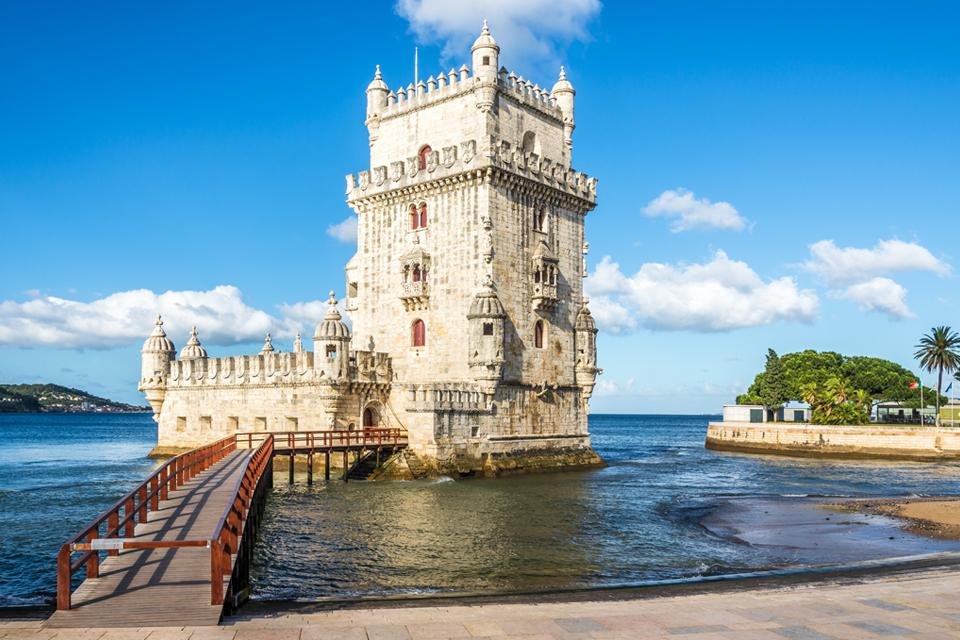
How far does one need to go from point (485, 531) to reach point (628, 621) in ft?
42.6

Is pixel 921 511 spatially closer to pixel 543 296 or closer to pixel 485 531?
pixel 485 531

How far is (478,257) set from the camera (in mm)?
40938

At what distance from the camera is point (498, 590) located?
18000 mm

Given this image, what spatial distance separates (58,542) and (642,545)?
637 inches

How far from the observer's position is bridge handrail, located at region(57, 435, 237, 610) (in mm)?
12641

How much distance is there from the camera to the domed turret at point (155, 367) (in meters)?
50.3

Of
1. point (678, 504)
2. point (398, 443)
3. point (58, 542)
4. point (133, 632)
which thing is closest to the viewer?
point (133, 632)

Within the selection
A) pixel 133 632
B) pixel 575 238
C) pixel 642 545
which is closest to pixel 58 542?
pixel 133 632

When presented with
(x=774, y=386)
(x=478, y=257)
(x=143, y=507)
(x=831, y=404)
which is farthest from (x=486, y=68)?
(x=774, y=386)

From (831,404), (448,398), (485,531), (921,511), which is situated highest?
(448,398)

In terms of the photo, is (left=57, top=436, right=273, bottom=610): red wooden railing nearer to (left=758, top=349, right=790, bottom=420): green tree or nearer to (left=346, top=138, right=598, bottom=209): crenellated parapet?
(left=346, top=138, right=598, bottom=209): crenellated parapet

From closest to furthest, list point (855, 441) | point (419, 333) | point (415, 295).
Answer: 1. point (415, 295)
2. point (419, 333)
3. point (855, 441)

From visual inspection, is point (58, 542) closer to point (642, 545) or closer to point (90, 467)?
point (642, 545)

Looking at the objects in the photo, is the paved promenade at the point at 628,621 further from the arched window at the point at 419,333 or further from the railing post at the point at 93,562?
the arched window at the point at 419,333
